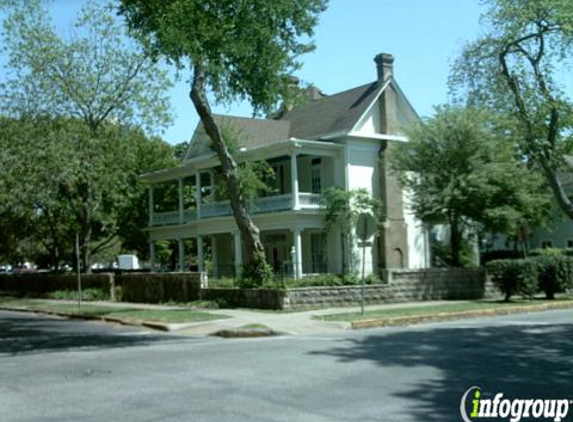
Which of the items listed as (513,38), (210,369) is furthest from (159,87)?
(210,369)

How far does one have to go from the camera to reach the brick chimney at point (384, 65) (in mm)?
37312

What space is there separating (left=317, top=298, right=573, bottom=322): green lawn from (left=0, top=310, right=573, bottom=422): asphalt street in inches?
117

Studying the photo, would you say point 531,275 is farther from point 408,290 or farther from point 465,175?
point 465,175

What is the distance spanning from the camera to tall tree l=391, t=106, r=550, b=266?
2967 cm

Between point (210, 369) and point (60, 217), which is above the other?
point (60, 217)

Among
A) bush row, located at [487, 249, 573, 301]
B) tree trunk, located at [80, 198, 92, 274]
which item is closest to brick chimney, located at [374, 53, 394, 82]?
bush row, located at [487, 249, 573, 301]

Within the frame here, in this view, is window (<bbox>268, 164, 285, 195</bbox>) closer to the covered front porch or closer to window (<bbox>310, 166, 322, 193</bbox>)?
window (<bbox>310, 166, 322, 193</bbox>)

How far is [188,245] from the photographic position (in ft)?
198

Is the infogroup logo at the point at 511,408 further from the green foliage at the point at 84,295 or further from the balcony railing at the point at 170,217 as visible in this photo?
the balcony railing at the point at 170,217

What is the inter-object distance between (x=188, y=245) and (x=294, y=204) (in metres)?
28.5

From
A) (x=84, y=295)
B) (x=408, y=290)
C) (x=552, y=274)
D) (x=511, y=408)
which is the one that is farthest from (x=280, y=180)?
(x=511, y=408)

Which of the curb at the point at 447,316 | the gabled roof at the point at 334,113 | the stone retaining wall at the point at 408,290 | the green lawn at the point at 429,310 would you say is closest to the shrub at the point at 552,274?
the green lawn at the point at 429,310

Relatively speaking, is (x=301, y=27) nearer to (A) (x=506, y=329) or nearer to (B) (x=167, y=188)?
(A) (x=506, y=329)

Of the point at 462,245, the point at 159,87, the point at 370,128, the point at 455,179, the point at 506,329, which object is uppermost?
the point at 159,87
